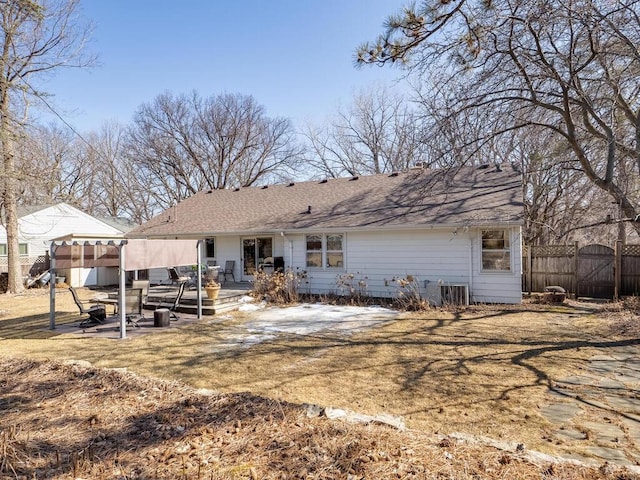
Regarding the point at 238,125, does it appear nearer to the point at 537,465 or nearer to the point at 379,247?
the point at 379,247

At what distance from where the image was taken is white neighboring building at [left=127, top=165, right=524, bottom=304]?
11.2 m

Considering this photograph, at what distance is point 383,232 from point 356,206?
6.90 feet

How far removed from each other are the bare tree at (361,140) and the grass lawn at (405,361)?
1704 cm

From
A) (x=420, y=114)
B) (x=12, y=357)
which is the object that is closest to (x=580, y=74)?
(x=420, y=114)

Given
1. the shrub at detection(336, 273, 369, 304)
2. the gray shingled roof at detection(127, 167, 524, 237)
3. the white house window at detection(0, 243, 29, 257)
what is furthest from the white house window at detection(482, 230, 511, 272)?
the white house window at detection(0, 243, 29, 257)

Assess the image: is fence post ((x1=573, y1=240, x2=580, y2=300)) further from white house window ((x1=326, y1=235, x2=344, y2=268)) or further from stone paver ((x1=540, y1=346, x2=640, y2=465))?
white house window ((x1=326, y1=235, x2=344, y2=268))

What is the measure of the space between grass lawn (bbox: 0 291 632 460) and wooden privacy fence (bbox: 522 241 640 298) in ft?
8.44

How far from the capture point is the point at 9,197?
1400 centimetres

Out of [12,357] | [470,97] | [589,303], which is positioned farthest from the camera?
[589,303]

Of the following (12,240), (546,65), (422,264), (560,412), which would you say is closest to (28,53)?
(12,240)

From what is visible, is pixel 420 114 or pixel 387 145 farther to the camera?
pixel 387 145

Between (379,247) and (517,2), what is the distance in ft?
26.4

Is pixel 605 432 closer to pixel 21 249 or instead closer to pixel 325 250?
pixel 325 250

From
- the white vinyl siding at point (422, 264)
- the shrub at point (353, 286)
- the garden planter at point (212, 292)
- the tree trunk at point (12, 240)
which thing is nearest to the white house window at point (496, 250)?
the white vinyl siding at point (422, 264)
